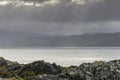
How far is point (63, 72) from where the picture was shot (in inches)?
3428

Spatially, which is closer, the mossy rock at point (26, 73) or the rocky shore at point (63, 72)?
the rocky shore at point (63, 72)

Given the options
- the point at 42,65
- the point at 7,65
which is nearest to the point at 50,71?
the point at 42,65

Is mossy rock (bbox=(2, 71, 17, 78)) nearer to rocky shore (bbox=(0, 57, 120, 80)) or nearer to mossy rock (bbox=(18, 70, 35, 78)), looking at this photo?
rocky shore (bbox=(0, 57, 120, 80))

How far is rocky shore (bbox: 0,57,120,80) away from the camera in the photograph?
8450 centimetres

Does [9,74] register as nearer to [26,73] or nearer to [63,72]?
[26,73]

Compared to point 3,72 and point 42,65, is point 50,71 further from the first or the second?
point 3,72

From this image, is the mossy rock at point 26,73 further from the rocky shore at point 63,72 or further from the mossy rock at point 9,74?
the mossy rock at point 9,74

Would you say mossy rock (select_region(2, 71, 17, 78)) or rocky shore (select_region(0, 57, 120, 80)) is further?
mossy rock (select_region(2, 71, 17, 78))

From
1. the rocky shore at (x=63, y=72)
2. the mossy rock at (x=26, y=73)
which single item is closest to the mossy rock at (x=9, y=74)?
the rocky shore at (x=63, y=72)

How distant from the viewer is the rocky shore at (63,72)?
8450 cm

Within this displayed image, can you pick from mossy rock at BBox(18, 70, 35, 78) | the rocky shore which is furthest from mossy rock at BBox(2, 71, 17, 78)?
mossy rock at BBox(18, 70, 35, 78)

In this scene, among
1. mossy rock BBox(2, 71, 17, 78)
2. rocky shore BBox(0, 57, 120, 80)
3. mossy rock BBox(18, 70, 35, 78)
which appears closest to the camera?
rocky shore BBox(0, 57, 120, 80)

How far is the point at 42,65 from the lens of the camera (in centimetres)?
9406

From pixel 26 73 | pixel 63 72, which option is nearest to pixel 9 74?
pixel 26 73
